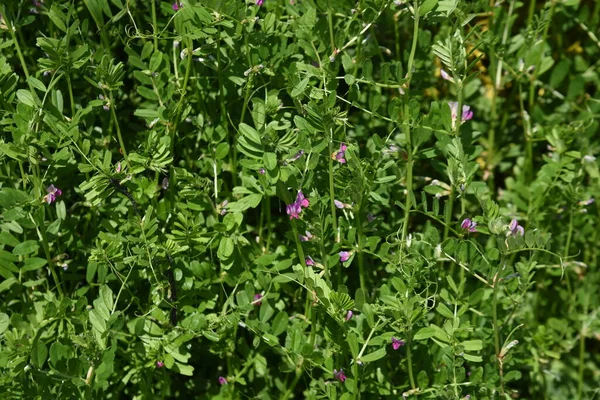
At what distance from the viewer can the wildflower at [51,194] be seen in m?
1.83

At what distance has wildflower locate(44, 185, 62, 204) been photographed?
1829 mm

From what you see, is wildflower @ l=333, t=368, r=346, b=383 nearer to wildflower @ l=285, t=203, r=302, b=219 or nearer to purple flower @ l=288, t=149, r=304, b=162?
wildflower @ l=285, t=203, r=302, b=219

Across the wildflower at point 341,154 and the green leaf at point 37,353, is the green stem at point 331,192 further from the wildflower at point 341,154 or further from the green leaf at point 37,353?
the green leaf at point 37,353

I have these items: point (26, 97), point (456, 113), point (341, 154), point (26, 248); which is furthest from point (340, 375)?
point (26, 97)

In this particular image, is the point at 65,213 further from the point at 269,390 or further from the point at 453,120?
the point at 453,120

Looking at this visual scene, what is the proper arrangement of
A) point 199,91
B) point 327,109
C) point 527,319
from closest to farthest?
point 327,109 → point 199,91 → point 527,319

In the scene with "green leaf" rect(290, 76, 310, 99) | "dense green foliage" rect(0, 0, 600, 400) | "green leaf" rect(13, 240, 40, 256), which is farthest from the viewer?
"green leaf" rect(13, 240, 40, 256)

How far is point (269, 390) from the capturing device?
208 centimetres

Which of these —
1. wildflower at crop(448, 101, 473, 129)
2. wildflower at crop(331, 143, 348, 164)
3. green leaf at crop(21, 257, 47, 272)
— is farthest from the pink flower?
green leaf at crop(21, 257, 47, 272)

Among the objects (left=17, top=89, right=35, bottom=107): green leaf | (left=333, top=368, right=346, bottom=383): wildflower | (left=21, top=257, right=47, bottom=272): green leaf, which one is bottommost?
(left=333, top=368, right=346, bottom=383): wildflower

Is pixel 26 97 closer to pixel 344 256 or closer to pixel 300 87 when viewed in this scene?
pixel 300 87

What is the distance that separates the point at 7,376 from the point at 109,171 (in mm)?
493

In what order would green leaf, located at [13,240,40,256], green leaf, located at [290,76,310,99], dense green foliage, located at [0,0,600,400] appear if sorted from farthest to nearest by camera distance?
1. green leaf, located at [13,240,40,256]
2. dense green foliage, located at [0,0,600,400]
3. green leaf, located at [290,76,310,99]

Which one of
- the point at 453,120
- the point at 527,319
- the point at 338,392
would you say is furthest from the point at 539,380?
the point at 453,120
